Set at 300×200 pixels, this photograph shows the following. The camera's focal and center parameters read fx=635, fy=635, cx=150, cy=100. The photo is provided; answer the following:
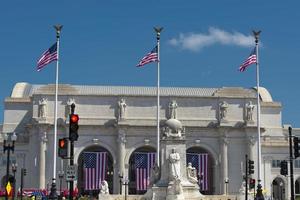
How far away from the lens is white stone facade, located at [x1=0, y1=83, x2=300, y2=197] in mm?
115375

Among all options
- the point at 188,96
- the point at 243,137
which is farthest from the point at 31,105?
the point at 243,137

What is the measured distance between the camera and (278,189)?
132m

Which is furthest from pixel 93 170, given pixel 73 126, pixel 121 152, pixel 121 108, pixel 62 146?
pixel 73 126

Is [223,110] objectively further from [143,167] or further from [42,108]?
[42,108]

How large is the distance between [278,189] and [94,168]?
40.3m

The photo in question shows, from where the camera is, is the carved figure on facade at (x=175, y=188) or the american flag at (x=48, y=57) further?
the american flag at (x=48, y=57)

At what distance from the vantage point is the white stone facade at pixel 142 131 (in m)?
115

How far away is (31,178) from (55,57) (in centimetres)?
5171

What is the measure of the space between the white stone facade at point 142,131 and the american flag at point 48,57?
45776 millimetres

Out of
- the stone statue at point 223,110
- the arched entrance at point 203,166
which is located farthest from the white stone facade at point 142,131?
the arched entrance at point 203,166

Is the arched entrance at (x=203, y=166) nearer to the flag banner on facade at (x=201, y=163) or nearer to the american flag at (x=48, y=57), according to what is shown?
the flag banner on facade at (x=201, y=163)

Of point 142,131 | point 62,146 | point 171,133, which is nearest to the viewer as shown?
point 62,146

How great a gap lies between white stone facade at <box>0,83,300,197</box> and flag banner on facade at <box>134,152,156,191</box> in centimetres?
184

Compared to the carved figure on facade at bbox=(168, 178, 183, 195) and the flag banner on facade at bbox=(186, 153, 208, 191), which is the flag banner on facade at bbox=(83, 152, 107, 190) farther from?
the carved figure on facade at bbox=(168, 178, 183, 195)
